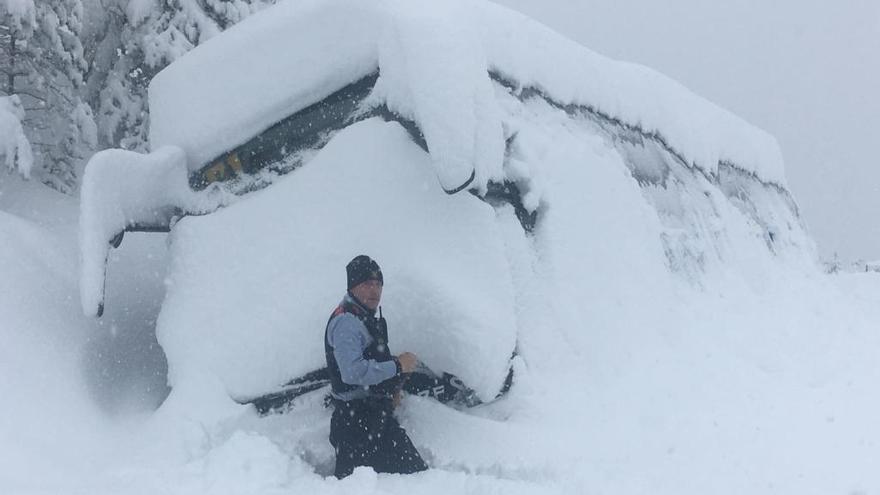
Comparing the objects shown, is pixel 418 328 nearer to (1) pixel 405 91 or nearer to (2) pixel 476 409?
(2) pixel 476 409

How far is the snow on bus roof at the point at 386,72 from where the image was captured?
4062 millimetres

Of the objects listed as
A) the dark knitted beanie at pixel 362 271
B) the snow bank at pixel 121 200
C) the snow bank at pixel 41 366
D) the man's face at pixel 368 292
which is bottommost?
the snow bank at pixel 41 366

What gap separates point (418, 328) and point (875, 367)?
469 centimetres

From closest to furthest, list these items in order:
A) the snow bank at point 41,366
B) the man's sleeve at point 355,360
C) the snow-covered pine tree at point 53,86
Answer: the man's sleeve at point 355,360, the snow bank at point 41,366, the snow-covered pine tree at point 53,86

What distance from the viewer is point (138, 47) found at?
9.62 meters

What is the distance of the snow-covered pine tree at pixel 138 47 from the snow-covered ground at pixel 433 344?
13.3 ft

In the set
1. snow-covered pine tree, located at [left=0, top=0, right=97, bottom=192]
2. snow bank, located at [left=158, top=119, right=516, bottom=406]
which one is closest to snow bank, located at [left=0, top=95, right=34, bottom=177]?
snow-covered pine tree, located at [left=0, top=0, right=97, bottom=192]

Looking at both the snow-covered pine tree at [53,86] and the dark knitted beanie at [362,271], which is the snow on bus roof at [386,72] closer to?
the dark knitted beanie at [362,271]

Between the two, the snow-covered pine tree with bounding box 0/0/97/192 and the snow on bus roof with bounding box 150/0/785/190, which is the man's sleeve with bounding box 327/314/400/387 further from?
the snow-covered pine tree with bounding box 0/0/97/192

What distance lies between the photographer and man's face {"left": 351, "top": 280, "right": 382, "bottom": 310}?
3.96m

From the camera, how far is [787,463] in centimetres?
432

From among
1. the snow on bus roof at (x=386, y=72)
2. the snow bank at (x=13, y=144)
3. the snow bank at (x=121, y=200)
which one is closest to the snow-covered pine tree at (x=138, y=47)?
the snow bank at (x=13, y=144)

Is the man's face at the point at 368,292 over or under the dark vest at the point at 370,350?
over

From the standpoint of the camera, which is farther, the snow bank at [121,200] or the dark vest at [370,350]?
the snow bank at [121,200]
